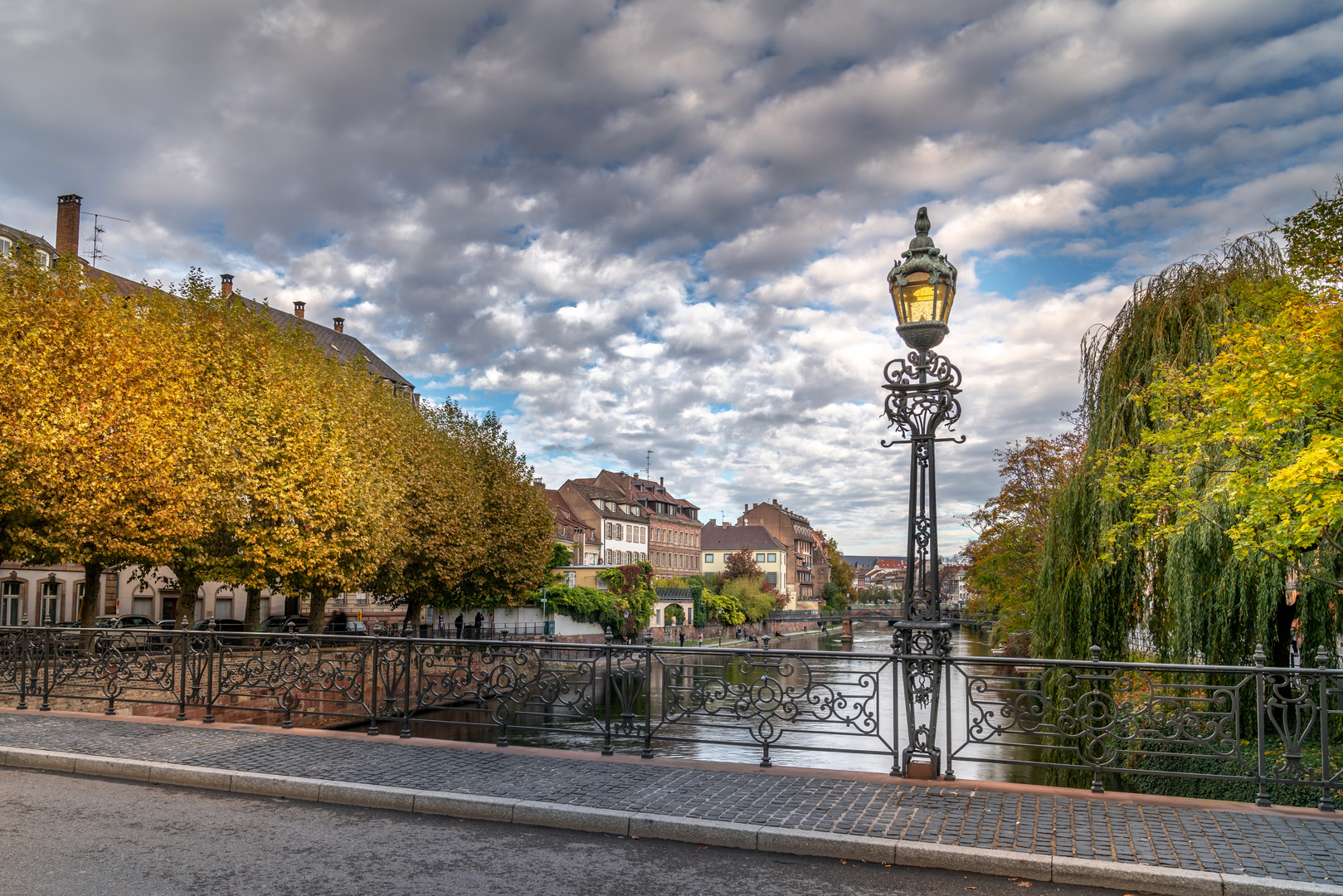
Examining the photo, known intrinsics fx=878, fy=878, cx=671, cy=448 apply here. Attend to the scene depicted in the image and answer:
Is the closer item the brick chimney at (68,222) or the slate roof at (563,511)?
the brick chimney at (68,222)

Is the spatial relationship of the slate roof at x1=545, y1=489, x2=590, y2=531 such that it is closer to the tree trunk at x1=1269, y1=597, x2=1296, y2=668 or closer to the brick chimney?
the brick chimney

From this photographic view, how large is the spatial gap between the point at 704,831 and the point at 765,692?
3.36m

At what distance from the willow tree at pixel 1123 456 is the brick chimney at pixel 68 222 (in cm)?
4735

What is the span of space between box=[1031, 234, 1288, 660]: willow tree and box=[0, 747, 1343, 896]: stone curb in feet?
25.6

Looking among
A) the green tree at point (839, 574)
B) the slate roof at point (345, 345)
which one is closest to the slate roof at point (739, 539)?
the green tree at point (839, 574)

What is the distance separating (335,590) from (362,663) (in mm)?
19038

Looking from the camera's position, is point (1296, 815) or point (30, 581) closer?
point (1296, 815)

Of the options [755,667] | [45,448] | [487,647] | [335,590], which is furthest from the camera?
[335,590]

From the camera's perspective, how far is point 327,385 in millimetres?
29641

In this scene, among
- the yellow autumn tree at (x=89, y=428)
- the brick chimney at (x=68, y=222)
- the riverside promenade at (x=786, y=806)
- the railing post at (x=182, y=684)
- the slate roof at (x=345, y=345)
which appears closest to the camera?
the riverside promenade at (x=786, y=806)

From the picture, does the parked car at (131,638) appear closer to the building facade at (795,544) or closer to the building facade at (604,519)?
the building facade at (604,519)

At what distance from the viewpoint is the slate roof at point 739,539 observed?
119m

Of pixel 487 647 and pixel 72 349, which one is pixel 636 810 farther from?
pixel 72 349

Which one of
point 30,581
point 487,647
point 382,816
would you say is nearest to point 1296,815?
point 382,816
